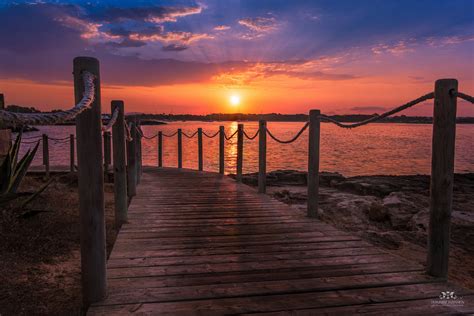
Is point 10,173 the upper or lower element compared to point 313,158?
lower

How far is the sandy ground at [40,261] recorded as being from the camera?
3.08 meters

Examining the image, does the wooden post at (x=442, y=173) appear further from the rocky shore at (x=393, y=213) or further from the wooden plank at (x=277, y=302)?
the rocky shore at (x=393, y=213)

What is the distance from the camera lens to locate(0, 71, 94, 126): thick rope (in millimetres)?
1588

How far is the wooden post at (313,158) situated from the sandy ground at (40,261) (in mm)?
2923

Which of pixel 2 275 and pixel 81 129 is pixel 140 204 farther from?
pixel 81 129

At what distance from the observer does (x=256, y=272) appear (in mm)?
3211

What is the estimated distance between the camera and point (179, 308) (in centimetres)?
257

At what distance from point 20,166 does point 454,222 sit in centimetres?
961

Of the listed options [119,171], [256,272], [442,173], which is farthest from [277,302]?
[119,171]

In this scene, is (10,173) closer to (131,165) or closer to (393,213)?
(131,165)

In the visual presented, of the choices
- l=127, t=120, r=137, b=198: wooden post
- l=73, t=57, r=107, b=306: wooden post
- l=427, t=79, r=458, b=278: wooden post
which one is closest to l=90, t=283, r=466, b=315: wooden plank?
l=73, t=57, r=107, b=306: wooden post

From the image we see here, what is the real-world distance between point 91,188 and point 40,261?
1954 millimetres

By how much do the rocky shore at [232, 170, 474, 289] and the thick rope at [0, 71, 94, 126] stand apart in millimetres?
5648

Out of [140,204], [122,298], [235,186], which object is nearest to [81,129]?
[122,298]
